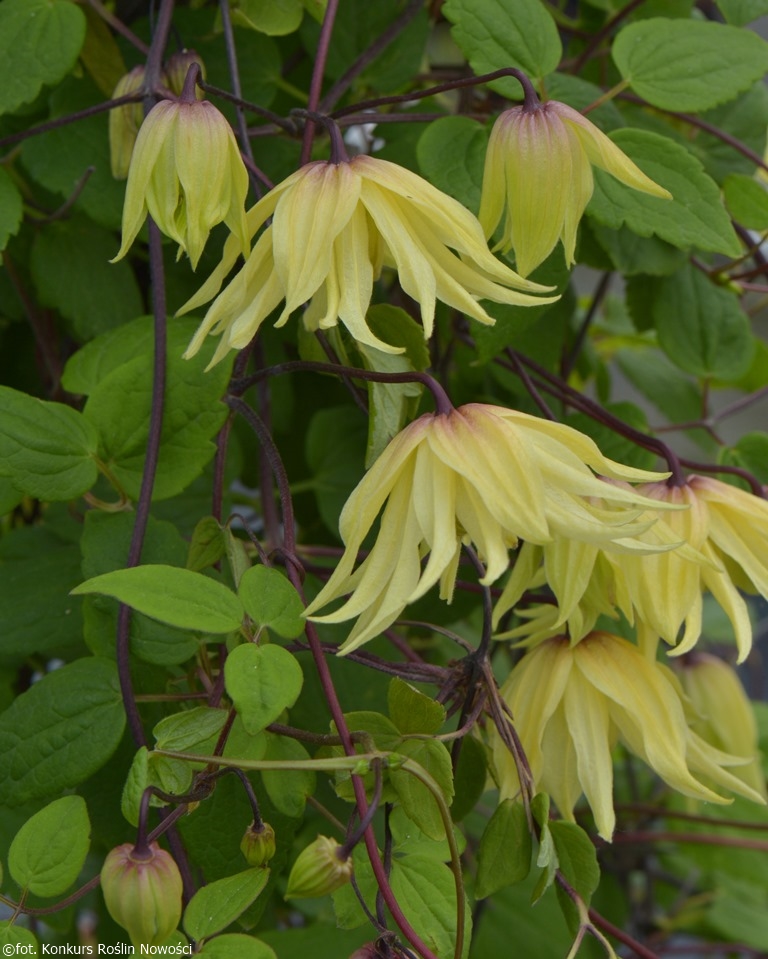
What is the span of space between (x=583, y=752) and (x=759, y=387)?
55 centimetres

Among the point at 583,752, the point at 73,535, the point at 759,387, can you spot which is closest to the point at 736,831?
the point at 759,387

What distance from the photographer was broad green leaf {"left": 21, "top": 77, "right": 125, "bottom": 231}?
592 millimetres

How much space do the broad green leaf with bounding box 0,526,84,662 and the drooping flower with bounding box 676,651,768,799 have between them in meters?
0.46

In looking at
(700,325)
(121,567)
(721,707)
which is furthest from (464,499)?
(721,707)

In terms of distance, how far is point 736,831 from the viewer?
104 centimetres

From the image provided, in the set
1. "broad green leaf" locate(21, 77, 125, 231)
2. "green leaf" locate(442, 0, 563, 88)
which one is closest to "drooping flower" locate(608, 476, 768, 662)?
"green leaf" locate(442, 0, 563, 88)

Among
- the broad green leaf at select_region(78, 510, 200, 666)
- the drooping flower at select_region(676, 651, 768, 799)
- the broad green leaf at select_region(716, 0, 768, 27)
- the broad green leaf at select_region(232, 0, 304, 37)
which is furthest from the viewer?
the drooping flower at select_region(676, 651, 768, 799)

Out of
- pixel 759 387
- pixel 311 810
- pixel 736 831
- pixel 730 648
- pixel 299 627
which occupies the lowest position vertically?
pixel 730 648

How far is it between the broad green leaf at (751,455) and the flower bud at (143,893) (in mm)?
440

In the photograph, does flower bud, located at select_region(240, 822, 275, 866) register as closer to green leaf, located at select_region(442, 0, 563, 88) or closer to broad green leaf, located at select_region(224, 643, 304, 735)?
broad green leaf, located at select_region(224, 643, 304, 735)

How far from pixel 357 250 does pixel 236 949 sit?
0.85 feet

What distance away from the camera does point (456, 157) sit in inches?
21.9

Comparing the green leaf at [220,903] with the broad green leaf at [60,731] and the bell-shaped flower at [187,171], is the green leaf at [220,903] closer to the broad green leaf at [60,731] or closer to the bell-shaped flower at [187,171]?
the broad green leaf at [60,731]

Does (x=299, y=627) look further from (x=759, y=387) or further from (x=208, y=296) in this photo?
(x=759, y=387)
